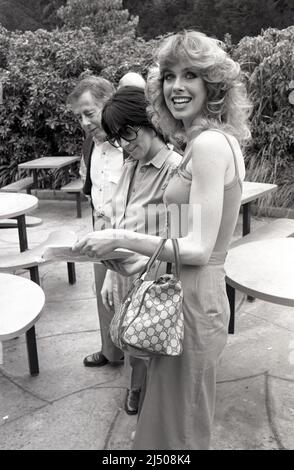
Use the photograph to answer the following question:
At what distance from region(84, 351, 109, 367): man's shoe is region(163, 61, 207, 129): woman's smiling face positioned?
1.78 meters

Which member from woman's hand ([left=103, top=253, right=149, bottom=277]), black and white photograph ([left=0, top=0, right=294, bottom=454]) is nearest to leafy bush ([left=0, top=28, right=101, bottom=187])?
black and white photograph ([left=0, top=0, right=294, bottom=454])

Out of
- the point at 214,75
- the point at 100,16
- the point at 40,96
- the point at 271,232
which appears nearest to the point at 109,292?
the point at 214,75

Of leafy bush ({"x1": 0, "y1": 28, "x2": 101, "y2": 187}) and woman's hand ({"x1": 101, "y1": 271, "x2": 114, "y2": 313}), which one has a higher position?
leafy bush ({"x1": 0, "y1": 28, "x2": 101, "y2": 187})

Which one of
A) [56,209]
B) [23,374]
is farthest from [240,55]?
[23,374]

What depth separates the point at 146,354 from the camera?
1.61 m

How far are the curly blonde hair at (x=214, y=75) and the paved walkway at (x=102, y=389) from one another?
4.71ft

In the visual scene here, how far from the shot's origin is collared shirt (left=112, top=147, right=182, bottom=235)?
6.86 feet

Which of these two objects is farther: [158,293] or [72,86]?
[72,86]

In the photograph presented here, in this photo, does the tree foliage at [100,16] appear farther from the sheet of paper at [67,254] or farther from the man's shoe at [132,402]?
the sheet of paper at [67,254]

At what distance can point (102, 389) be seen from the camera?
2.74 metres

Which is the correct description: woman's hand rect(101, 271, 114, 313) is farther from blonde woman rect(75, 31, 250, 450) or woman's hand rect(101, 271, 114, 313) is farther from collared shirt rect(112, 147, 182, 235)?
blonde woman rect(75, 31, 250, 450)

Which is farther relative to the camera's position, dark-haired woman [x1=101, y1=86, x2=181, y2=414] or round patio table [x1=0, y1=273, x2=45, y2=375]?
round patio table [x1=0, y1=273, x2=45, y2=375]

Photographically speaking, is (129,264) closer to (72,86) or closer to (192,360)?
(192,360)

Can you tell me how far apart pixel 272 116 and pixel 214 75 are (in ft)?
16.5
